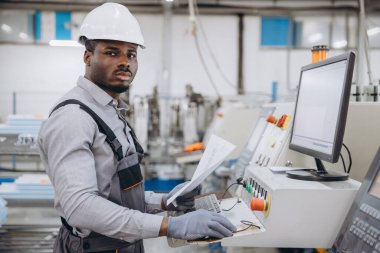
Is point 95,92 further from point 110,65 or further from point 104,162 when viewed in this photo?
point 104,162

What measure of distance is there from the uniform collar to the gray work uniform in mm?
39

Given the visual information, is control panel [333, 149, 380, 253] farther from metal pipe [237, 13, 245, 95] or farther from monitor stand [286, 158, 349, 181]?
metal pipe [237, 13, 245, 95]

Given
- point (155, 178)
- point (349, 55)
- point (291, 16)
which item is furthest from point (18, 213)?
point (291, 16)

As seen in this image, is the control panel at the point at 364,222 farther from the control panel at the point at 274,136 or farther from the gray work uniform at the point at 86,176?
the control panel at the point at 274,136

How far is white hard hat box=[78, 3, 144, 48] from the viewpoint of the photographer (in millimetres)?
1302

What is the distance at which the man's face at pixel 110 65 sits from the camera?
1.29 metres

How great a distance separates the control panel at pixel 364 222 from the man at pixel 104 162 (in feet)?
1.04

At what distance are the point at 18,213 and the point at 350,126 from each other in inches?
164

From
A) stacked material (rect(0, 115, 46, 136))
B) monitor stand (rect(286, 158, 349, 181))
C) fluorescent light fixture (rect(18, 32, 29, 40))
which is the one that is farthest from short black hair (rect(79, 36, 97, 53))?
fluorescent light fixture (rect(18, 32, 29, 40))

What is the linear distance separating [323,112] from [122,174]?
0.73 meters

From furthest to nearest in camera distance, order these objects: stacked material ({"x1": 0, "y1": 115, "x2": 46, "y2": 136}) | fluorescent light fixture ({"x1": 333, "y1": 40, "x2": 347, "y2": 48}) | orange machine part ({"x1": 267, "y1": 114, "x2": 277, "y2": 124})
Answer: fluorescent light fixture ({"x1": 333, "y1": 40, "x2": 347, "y2": 48}), stacked material ({"x1": 0, "y1": 115, "x2": 46, "y2": 136}), orange machine part ({"x1": 267, "y1": 114, "x2": 277, "y2": 124})

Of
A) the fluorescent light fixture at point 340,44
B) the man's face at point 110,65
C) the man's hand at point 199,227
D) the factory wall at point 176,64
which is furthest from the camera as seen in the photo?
the fluorescent light fixture at point 340,44

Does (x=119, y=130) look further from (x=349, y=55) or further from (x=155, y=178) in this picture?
(x=155, y=178)

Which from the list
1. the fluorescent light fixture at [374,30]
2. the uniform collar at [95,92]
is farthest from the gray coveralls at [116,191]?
the fluorescent light fixture at [374,30]
